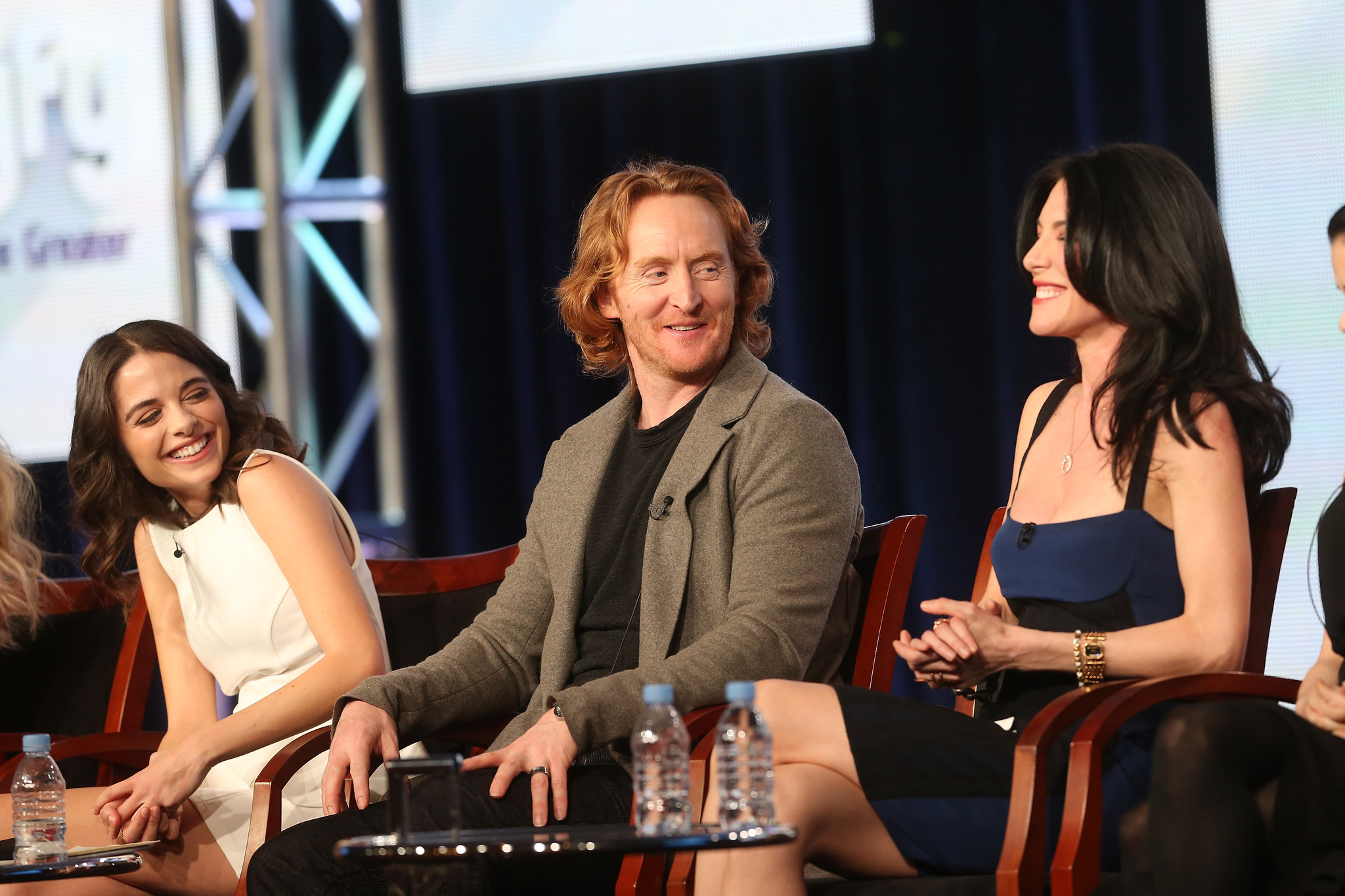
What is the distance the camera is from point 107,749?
258 centimetres

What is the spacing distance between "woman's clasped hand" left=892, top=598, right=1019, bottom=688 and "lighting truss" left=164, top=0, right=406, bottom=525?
9.53 ft

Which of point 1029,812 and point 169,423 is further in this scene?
point 169,423

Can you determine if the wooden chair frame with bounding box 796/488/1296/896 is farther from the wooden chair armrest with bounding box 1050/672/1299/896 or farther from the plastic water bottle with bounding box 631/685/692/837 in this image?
the plastic water bottle with bounding box 631/685/692/837

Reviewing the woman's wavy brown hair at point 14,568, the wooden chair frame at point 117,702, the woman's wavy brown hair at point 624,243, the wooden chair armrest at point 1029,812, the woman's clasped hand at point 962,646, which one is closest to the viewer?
the wooden chair armrest at point 1029,812

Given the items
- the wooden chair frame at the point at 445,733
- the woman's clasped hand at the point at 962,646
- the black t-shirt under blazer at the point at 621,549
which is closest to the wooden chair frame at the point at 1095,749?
the woman's clasped hand at the point at 962,646

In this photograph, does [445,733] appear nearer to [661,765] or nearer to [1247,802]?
[661,765]

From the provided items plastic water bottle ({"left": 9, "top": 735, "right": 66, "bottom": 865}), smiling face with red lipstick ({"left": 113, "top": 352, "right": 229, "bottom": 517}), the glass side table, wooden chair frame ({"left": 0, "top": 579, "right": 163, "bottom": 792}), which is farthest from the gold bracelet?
wooden chair frame ({"left": 0, "top": 579, "right": 163, "bottom": 792})

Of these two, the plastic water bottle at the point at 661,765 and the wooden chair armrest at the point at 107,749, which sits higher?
the plastic water bottle at the point at 661,765

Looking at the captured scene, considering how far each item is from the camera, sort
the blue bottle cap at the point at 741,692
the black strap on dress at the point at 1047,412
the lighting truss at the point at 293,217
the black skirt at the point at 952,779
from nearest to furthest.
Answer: the blue bottle cap at the point at 741,692 < the black skirt at the point at 952,779 < the black strap on dress at the point at 1047,412 < the lighting truss at the point at 293,217

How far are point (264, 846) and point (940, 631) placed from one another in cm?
98

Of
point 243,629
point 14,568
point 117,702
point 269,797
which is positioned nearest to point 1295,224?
point 243,629

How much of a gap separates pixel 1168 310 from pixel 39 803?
1.80m

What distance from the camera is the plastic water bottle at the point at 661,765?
1548 millimetres

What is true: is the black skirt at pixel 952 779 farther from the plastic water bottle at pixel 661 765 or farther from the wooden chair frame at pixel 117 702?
the wooden chair frame at pixel 117 702
